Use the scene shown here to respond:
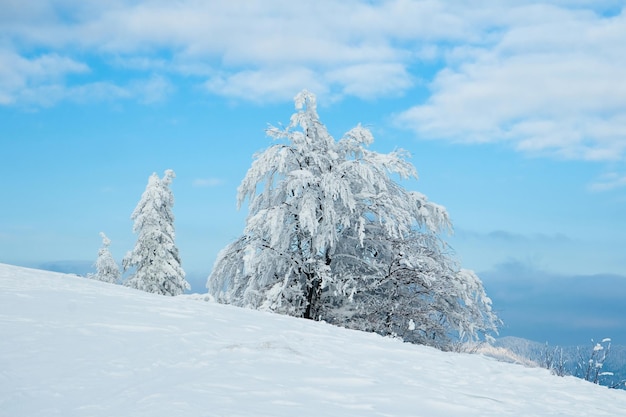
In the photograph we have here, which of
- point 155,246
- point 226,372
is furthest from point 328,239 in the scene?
point 155,246

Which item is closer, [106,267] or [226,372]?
[226,372]

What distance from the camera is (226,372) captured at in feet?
14.8

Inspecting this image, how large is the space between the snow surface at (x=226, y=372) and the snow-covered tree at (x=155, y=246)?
62.7ft

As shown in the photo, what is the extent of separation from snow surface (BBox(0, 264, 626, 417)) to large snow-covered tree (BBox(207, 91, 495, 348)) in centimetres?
642

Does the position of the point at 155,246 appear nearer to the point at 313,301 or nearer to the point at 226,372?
the point at 313,301

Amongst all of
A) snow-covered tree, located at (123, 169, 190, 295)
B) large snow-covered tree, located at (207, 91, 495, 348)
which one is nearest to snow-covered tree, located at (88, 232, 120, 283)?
snow-covered tree, located at (123, 169, 190, 295)

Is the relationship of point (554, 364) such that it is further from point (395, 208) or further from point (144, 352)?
point (144, 352)

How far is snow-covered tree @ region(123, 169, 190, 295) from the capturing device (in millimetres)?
25938

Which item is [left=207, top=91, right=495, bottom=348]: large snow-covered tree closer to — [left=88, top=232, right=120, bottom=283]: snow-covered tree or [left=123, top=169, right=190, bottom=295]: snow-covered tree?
[left=123, top=169, right=190, bottom=295]: snow-covered tree

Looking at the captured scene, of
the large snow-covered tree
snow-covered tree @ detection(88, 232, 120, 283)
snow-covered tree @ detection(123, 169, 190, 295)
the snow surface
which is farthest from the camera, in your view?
snow-covered tree @ detection(88, 232, 120, 283)

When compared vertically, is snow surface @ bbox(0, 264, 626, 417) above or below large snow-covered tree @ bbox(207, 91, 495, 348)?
below

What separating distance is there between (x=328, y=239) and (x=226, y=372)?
29.6 ft

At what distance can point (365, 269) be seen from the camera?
14.6 m

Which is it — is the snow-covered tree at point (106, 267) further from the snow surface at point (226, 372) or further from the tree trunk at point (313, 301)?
the snow surface at point (226, 372)
